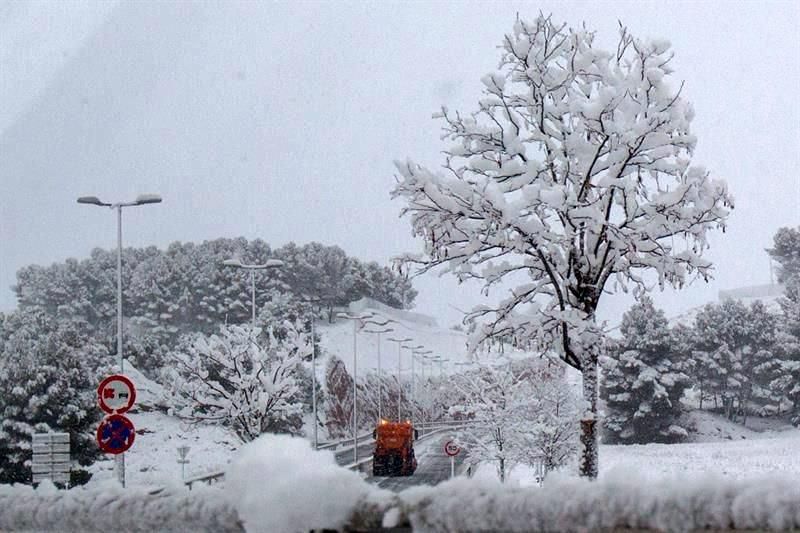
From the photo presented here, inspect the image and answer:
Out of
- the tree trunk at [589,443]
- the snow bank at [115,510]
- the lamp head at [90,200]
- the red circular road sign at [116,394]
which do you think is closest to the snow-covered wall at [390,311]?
the lamp head at [90,200]

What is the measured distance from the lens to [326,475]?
336 cm

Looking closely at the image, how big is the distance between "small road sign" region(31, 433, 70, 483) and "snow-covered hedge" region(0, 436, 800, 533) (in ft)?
37.3

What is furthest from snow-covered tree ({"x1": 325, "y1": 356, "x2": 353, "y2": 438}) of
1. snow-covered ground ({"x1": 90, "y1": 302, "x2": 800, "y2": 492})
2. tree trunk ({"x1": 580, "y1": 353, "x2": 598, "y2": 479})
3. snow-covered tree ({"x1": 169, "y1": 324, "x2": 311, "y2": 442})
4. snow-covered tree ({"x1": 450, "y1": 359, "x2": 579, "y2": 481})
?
tree trunk ({"x1": 580, "y1": 353, "x2": 598, "y2": 479})

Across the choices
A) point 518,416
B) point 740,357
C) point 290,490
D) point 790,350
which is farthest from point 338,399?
point 290,490

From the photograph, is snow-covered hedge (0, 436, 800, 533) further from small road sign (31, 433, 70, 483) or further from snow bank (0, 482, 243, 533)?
small road sign (31, 433, 70, 483)

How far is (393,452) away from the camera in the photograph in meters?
51.6

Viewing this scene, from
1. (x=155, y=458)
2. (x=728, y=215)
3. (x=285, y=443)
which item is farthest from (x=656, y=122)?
(x=155, y=458)

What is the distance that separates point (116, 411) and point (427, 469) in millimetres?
43652

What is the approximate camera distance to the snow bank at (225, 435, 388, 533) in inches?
131

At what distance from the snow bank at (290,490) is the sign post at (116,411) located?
40.9 ft

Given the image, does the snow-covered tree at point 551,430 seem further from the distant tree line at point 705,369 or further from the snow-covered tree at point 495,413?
the distant tree line at point 705,369

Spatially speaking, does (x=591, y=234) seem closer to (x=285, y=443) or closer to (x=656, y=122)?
(x=656, y=122)

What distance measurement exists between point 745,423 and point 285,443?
10367cm

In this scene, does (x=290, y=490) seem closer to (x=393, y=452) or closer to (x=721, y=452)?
(x=393, y=452)
